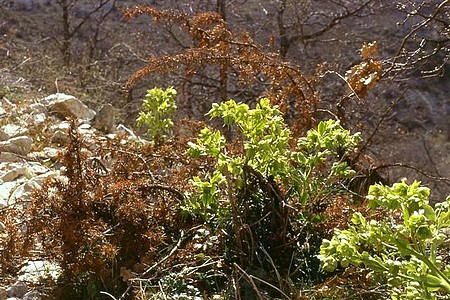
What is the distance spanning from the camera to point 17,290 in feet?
8.59

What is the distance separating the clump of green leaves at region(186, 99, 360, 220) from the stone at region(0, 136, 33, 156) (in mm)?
2214

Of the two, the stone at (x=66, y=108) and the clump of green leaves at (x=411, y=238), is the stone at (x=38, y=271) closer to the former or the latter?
the clump of green leaves at (x=411, y=238)

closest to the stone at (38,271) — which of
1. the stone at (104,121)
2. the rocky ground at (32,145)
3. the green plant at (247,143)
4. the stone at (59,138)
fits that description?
the rocky ground at (32,145)

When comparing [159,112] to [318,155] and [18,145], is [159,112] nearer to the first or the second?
[18,145]

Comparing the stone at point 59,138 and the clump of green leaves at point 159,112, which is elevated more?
the clump of green leaves at point 159,112

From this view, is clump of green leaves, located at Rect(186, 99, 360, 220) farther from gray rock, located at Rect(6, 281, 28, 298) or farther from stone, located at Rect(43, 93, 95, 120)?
stone, located at Rect(43, 93, 95, 120)

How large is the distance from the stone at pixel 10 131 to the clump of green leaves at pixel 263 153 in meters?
2.58

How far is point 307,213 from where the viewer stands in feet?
8.27

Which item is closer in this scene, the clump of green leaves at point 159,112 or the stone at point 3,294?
the stone at point 3,294

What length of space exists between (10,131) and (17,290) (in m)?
2.40

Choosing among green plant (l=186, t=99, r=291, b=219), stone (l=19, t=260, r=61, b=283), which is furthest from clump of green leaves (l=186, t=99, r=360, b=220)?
stone (l=19, t=260, r=61, b=283)

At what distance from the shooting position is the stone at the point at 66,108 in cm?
536

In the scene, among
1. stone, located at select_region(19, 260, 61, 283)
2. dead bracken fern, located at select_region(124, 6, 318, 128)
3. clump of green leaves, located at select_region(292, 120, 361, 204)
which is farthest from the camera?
dead bracken fern, located at select_region(124, 6, 318, 128)

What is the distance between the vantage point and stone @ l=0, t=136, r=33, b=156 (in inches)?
170
